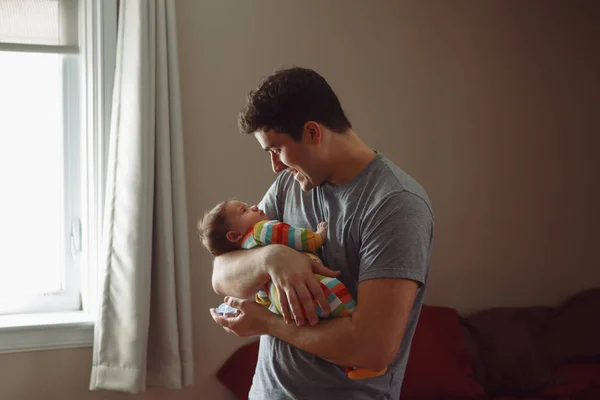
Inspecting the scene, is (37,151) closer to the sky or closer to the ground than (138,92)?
closer to the ground

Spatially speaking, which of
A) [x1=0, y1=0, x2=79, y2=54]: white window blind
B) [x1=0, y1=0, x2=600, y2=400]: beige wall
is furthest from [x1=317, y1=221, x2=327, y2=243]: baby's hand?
[x1=0, y1=0, x2=79, y2=54]: white window blind

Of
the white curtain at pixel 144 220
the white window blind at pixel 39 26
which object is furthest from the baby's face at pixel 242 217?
the white window blind at pixel 39 26

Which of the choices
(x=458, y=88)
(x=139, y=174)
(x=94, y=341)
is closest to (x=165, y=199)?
(x=139, y=174)

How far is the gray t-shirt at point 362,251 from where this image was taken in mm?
1290

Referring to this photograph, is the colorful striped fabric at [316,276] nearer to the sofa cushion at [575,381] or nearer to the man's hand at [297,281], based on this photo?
the man's hand at [297,281]

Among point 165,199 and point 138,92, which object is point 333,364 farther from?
point 138,92

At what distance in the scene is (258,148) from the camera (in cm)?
276

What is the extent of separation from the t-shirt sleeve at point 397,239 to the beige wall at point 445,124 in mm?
1466

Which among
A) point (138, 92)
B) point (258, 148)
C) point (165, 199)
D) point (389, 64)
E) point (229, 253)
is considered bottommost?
point (229, 253)

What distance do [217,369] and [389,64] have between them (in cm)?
156

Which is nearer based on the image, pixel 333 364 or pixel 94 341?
pixel 333 364

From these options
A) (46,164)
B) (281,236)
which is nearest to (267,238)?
(281,236)

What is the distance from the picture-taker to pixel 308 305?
52.4 inches

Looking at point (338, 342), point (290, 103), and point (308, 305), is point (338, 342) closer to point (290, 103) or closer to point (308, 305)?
point (308, 305)
